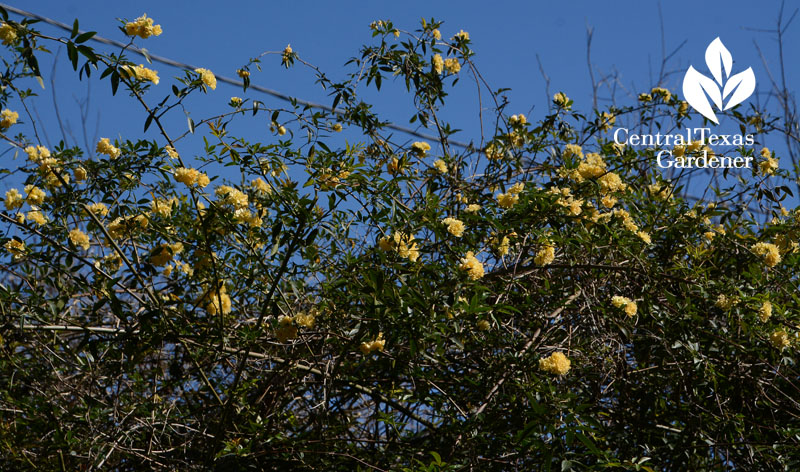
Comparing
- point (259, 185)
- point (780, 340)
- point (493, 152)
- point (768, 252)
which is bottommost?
point (780, 340)

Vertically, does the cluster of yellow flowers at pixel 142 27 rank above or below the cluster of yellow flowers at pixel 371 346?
above

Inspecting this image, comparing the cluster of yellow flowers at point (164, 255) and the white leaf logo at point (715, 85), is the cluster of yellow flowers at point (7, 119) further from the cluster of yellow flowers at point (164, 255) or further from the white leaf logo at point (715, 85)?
the white leaf logo at point (715, 85)

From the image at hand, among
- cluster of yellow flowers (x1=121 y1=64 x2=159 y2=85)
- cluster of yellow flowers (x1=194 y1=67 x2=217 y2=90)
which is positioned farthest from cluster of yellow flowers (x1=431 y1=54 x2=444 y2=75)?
cluster of yellow flowers (x1=121 y1=64 x2=159 y2=85)

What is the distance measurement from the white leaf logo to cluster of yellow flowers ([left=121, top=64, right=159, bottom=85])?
2677 millimetres

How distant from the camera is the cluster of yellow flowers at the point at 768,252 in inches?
99.9

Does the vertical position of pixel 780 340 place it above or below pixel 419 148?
below

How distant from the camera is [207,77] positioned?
2414 millimetres

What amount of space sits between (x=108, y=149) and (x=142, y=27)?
0.41 meters

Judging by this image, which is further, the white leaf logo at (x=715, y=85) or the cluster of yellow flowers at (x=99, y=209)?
the white leaf logo at (x=715, y=85)

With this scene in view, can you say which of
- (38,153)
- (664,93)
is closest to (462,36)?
(664,93)

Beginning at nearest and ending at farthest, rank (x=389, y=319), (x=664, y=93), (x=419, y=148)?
(x=389, y=319) < (x=419, y=148) < (x=664, y=93)

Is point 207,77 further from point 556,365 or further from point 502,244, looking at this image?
point 556,365

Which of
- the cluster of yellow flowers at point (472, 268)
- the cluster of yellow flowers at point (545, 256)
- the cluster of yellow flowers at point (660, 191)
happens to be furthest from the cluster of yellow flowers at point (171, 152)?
the cluster of yellow flowers at point (660, 191)

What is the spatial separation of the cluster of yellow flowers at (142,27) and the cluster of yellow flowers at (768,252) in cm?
215
